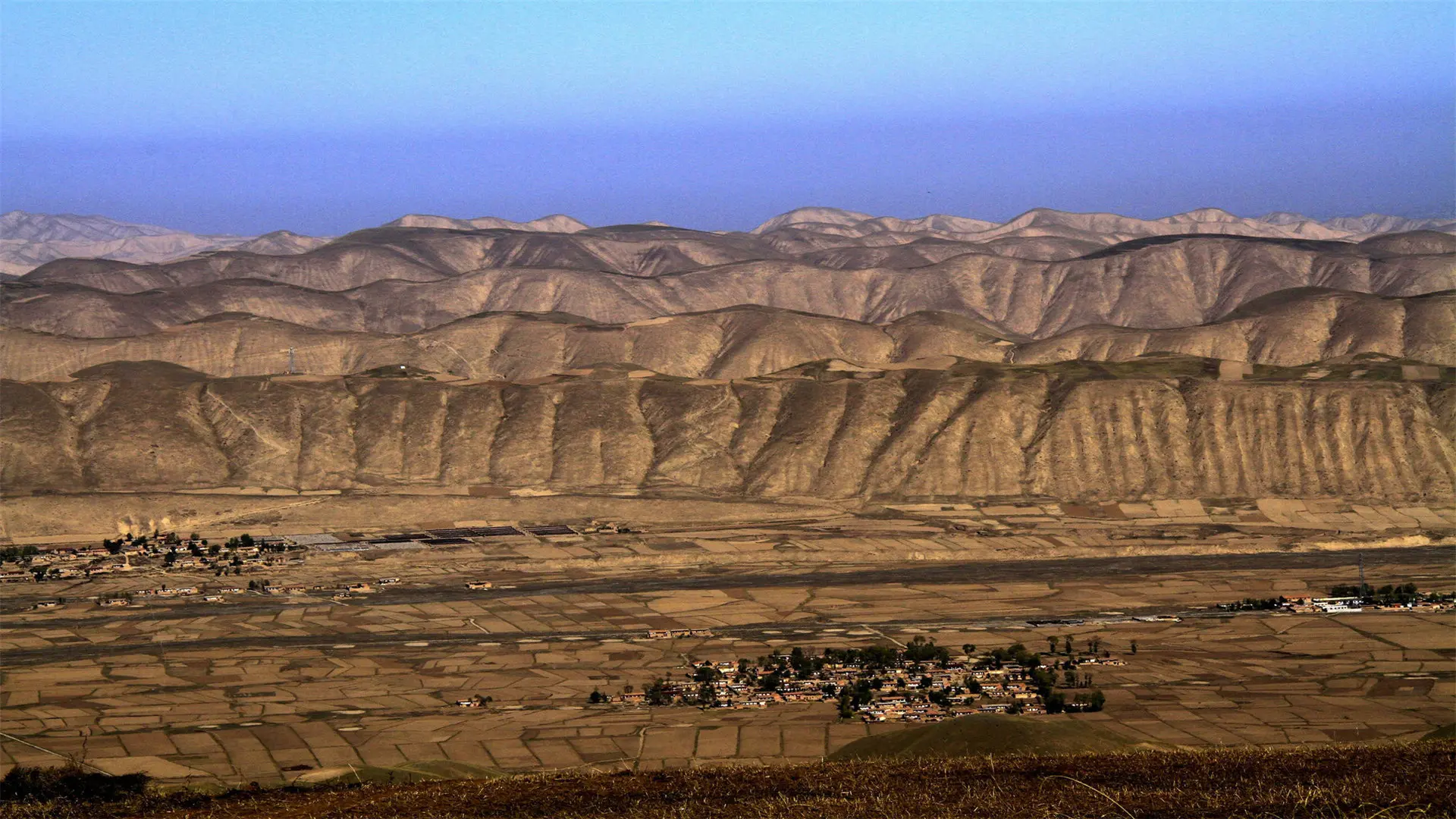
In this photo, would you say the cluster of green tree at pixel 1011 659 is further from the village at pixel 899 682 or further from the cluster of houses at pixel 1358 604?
the cluster of houses at pixel 1358 604

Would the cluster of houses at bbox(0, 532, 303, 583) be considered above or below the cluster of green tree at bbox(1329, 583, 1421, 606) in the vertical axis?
below

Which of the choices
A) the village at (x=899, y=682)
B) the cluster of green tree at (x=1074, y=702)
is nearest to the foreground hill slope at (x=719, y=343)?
the village at (x=899, y=682)

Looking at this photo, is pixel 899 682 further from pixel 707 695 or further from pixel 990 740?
pixel 990 740

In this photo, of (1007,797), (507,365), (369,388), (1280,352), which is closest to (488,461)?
(369,388)

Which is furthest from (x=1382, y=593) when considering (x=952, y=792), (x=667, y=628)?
(x=952, y=792)

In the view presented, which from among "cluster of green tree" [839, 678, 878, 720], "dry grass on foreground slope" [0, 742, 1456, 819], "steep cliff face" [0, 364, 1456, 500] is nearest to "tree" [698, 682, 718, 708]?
"cluster of green tree" [839, 678, 878, 720]

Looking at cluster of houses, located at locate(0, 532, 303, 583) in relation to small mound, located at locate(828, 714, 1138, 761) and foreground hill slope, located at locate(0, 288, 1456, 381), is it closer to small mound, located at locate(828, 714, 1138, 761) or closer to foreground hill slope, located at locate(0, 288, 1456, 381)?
foreground hill slope, located at locate(0, 288, 1456, 381)
